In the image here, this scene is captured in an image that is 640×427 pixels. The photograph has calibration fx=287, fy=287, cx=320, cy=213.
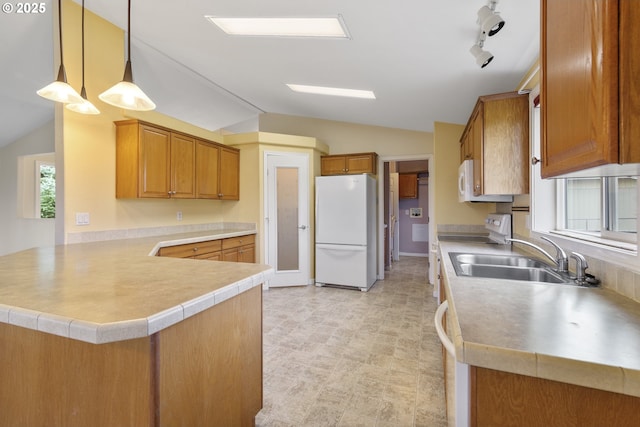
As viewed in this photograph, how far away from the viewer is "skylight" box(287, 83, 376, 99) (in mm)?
3287

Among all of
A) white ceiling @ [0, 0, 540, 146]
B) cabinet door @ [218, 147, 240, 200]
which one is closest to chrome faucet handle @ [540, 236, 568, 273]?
white ceiling @ [0, 0, 540, 146]

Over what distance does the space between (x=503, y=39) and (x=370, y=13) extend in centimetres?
83

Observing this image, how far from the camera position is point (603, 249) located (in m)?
1.22

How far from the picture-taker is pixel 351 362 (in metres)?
2.24

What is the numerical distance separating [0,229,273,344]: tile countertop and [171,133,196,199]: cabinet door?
161 cm

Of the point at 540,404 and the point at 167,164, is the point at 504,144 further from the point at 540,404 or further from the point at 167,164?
the point at 167,164

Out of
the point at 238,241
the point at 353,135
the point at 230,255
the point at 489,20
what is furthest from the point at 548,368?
the point at 353,135

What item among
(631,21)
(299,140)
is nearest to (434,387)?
(631,21)

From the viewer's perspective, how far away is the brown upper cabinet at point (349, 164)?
4.58 m

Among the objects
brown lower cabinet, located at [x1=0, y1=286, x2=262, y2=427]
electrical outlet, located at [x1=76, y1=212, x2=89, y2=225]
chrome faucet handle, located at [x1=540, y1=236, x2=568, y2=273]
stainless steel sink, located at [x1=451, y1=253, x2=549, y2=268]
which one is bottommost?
brown lower cabinet, located at [x1=0, y1=286, x2=262, y2=427]

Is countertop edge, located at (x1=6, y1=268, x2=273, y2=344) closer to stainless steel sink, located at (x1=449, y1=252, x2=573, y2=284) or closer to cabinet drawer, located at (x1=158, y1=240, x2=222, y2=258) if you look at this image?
stainless steel sink, located at (x1=449, y1=252, x2=573, y2=284)

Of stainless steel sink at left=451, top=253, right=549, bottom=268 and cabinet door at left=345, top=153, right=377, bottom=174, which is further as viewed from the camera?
cabinet door at left=345, top=153, right=377, bottom=174

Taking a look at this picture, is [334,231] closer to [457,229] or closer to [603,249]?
[457,229]

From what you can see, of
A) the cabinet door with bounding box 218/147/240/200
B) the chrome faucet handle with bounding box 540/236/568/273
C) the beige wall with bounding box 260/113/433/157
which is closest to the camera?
the chrome faucet handle with bounding box 540/236/568/273
